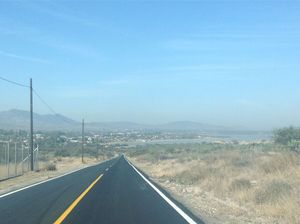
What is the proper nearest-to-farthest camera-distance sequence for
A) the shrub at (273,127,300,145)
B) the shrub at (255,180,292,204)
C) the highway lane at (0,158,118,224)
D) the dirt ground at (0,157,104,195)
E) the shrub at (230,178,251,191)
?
the highway lane at (0,158,118,224), the shrub at (255,180,292,204), the shrub at (230,178,251,191), the dirt ground at (0,157,104,195), the shrub at (273,127,300,145)

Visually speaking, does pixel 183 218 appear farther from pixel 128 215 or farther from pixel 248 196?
pixel 248 196

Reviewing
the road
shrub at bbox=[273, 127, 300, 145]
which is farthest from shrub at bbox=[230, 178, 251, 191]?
shrub at bbox=[273, 127, 300, 145]

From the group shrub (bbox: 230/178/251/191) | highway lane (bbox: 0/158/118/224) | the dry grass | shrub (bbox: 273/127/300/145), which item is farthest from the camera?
shrub (bbox: 273/127/300/145)

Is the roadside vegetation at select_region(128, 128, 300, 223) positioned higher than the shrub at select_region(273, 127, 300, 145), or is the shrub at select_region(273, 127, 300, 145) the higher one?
the shrub at select_region(273, 127, 300, 145)

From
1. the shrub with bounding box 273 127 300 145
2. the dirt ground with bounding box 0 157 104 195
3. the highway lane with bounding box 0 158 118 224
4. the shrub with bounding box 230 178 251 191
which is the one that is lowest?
the dirt ground with bounding box 0 157 104 195

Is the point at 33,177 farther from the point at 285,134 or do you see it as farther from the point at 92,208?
the point at 285,134

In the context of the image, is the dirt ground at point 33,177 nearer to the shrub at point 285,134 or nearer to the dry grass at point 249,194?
the dry grass at point 249,194

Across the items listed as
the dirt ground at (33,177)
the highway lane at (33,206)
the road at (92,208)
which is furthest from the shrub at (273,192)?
the dirt ground at (33,177)

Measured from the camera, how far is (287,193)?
19047mm

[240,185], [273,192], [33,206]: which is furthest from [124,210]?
[240,185]

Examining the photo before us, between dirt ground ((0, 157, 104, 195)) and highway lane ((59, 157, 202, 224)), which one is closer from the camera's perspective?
highway lane ((59, 157, 202, 224))

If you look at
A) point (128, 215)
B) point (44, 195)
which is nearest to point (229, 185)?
point (44, 195)

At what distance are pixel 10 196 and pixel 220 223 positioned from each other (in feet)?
37.0

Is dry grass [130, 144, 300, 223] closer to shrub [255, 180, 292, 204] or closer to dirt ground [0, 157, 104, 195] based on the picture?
shrub [255, 180, 292, 204]
